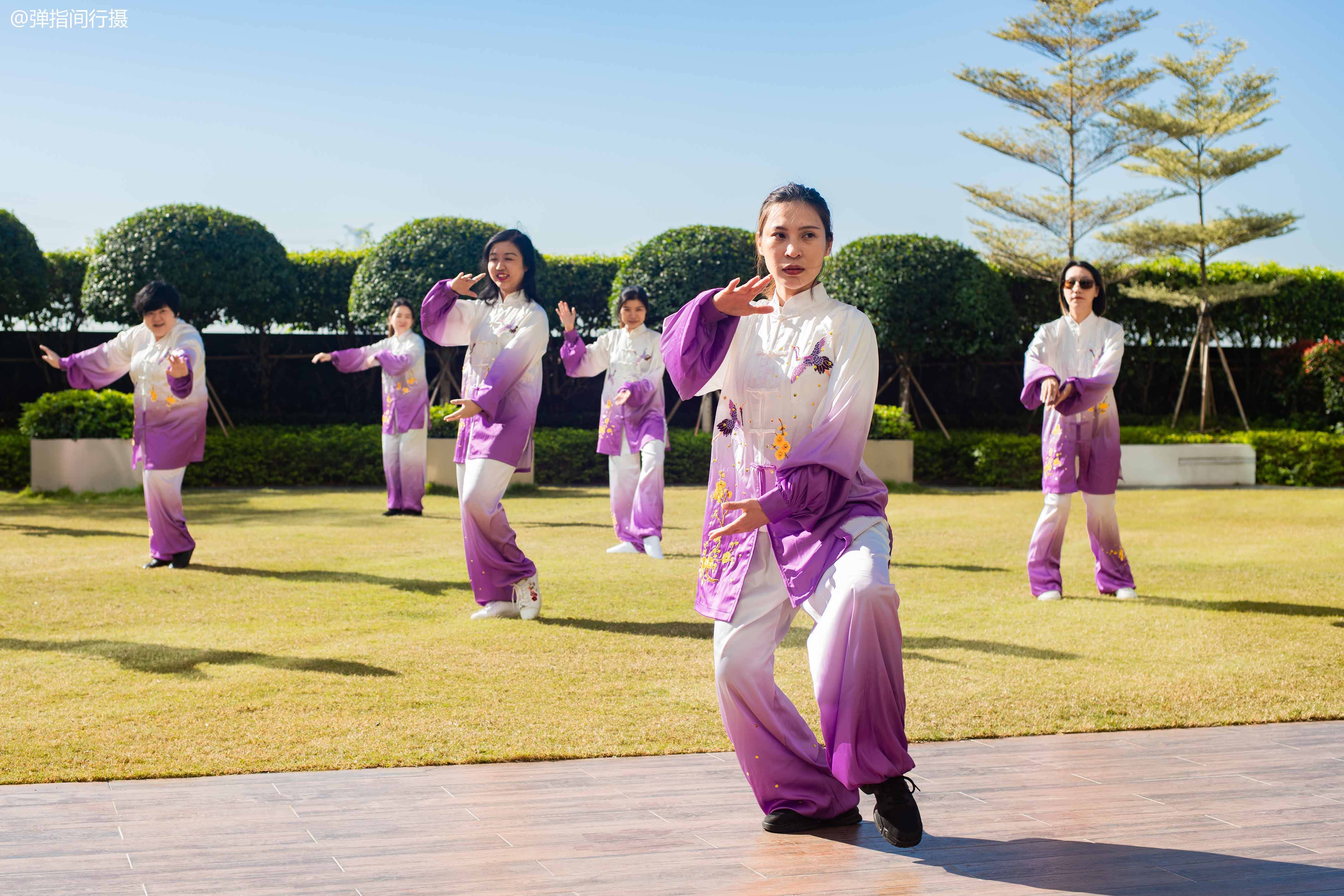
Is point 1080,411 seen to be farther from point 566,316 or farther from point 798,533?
point 798,533

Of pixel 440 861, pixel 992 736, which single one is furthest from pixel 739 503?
pixel 992 736

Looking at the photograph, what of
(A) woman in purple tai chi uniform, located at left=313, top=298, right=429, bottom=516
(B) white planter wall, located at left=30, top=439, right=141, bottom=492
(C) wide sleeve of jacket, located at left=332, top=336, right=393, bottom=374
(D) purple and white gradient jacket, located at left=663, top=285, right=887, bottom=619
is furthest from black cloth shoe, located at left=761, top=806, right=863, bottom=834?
(B) white planter wall, located at left=30, top=439, right=141, bottom=492

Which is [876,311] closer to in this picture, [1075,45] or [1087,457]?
[1075,45]

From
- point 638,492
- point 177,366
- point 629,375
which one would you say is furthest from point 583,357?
point 177,366

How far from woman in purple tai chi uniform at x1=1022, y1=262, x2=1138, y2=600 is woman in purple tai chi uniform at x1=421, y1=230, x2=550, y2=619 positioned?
9.69 feet

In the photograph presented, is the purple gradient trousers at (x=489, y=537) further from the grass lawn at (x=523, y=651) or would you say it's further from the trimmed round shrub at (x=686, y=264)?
the trimmed round shrub at (x=686, y=264)

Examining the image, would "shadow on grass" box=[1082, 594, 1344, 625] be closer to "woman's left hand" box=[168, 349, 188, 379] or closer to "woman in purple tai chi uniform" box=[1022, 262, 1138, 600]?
"woman in purple tai chi uniform" box=[1022, 262, 1138, 600]

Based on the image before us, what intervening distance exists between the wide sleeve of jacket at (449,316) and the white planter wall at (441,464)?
8127 millimetres

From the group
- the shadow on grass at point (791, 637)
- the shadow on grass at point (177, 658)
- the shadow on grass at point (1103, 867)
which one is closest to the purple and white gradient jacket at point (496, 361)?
the shadow on grass at point (791, 637)

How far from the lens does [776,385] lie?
3145 millimetres

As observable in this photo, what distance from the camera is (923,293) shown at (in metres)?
17.2

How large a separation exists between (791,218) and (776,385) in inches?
17.6

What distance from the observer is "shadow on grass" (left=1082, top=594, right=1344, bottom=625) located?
6.48 m

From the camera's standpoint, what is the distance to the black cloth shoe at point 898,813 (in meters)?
2.82
